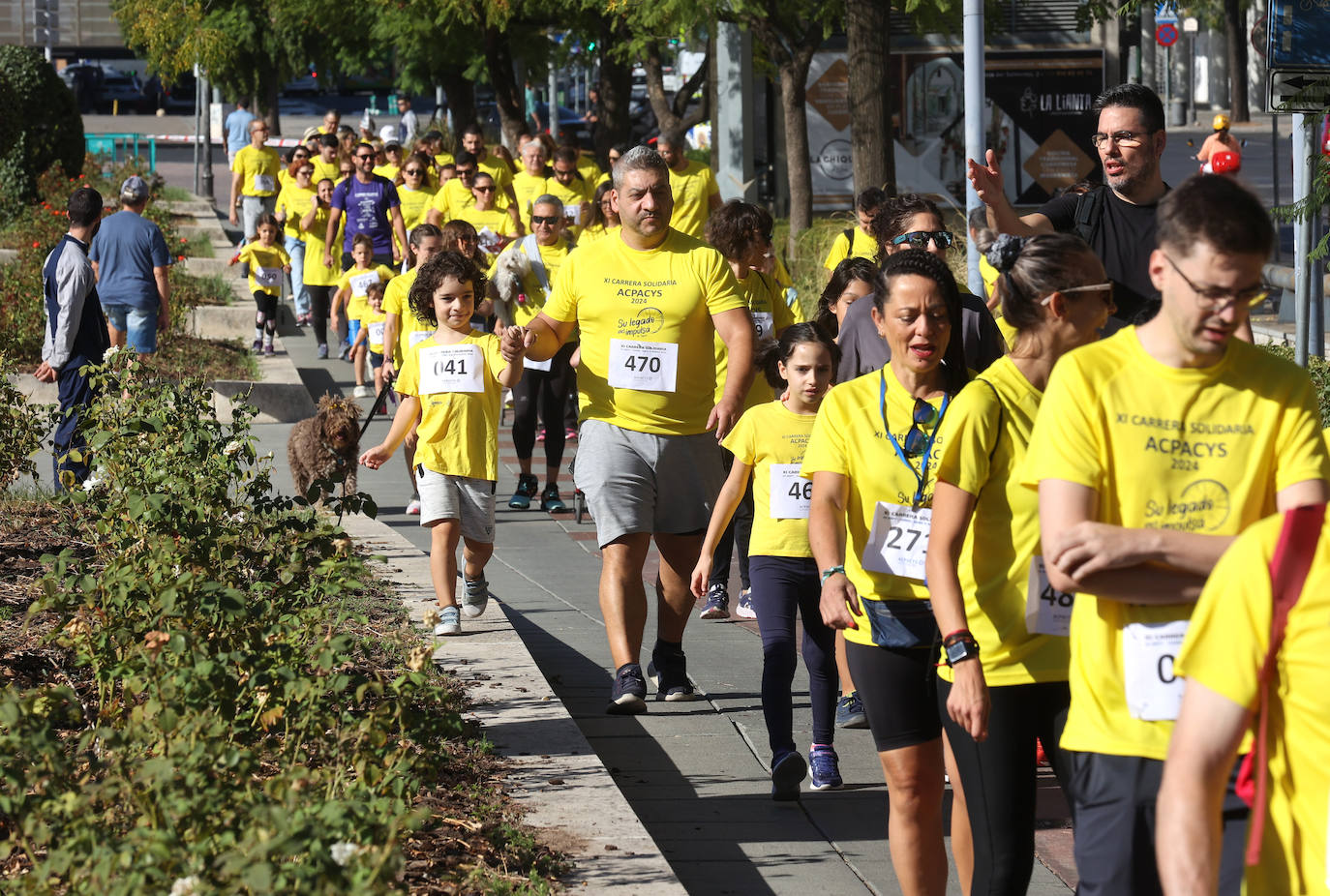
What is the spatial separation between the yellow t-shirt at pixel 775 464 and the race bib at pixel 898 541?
1553 mm

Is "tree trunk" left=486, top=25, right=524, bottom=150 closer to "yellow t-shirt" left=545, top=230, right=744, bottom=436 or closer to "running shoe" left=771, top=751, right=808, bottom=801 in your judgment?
"yellow t-shirt" left=545, top=230, right=744, bottom=436

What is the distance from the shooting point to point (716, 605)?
8.95 meters

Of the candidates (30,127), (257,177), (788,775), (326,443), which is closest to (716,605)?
(326,443)

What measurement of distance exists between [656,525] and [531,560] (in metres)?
3.21

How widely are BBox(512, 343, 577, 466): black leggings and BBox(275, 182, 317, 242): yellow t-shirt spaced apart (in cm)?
852

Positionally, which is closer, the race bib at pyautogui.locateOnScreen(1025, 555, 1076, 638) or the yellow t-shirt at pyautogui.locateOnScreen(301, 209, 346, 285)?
the race bib at pyautogui.locateOnScreen(1025, 555, 1076, 638)

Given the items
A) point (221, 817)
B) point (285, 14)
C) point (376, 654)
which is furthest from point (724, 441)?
point (285, 14)

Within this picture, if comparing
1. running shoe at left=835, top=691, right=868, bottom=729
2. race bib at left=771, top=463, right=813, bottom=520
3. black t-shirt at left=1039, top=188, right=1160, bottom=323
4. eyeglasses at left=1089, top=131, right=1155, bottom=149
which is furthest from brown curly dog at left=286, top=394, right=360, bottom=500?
eyeglasses at left=1089, top=131, right=1155, bottom=149

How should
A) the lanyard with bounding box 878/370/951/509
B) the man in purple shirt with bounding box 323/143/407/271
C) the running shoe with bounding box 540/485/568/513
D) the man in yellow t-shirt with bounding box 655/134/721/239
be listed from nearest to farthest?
the lanyard with bounding box 878/370/951/509 → the running shoe with bounding box 540/485/568/513 → the man in yellow t-shirt with bounding box 655/134/721/239 → the man in purple shirt with bounding box 323/143/407/271

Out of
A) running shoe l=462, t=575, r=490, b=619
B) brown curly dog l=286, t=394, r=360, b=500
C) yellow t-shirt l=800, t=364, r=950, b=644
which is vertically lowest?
running shoe l=462, t=575, r=490, b=619

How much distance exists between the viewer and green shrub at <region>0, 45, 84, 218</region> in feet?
77.0

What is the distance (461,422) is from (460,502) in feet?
1.15

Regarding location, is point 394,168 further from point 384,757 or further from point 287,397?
point 384,757

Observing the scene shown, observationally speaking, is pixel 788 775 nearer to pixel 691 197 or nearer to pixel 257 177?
pixel 691 197
